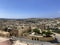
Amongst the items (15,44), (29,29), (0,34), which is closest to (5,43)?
(15,44)

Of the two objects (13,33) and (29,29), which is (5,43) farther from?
(29,29)

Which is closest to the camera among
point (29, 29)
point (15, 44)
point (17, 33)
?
point (15, 44)

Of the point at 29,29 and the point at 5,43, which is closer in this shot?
the point at 5,43

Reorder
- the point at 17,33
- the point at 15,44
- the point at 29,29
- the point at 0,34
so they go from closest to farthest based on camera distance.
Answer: the point at 15,44, the point at 0,34, the point at 17,33, the point at 29,29

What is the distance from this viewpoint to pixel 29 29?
33656 mm

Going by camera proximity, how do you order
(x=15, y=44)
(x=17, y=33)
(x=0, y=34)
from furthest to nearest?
(x=17, y=33)
(x=0, y=34)
(x=15, y=44)

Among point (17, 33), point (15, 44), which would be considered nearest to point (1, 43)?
point (15, 44)

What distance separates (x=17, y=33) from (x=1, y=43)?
403 inches

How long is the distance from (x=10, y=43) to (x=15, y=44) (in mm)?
929

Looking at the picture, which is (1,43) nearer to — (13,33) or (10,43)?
(10,43)

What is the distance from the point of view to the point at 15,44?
575 inches

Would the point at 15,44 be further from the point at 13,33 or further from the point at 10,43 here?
the point at 13,33

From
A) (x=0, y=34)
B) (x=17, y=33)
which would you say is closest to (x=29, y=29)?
(x=17, y=33)

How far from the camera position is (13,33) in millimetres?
25875
